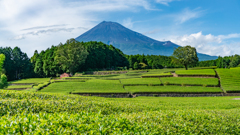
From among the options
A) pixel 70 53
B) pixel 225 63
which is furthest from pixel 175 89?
pixel 225 63

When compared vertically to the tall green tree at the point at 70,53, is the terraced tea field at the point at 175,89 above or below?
below

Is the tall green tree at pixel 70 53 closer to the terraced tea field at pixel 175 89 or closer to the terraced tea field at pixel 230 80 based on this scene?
the terraced tea field at pixel 175 89

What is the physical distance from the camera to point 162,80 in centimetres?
3603

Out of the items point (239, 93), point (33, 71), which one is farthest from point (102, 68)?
point (239, 93)

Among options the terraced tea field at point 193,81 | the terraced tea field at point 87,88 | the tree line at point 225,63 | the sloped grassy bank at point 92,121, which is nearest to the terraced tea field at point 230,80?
the terraced tea field at point 193,81

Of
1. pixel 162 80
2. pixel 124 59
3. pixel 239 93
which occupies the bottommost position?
pixel 239 93

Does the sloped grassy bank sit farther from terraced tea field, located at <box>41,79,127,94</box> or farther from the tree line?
the tree line

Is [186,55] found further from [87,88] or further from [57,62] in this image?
[57,62]

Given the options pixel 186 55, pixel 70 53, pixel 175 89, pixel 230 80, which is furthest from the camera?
pixel 70 53

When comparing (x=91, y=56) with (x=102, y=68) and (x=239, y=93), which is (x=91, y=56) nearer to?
(x=102, y=68)

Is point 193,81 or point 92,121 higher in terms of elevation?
point 92,121

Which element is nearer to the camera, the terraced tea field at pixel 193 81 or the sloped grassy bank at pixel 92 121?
the sloped grassy bank at pixel 92 121

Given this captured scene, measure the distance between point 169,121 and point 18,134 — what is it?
20.2 feet

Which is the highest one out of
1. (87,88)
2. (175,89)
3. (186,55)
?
(186,55)
